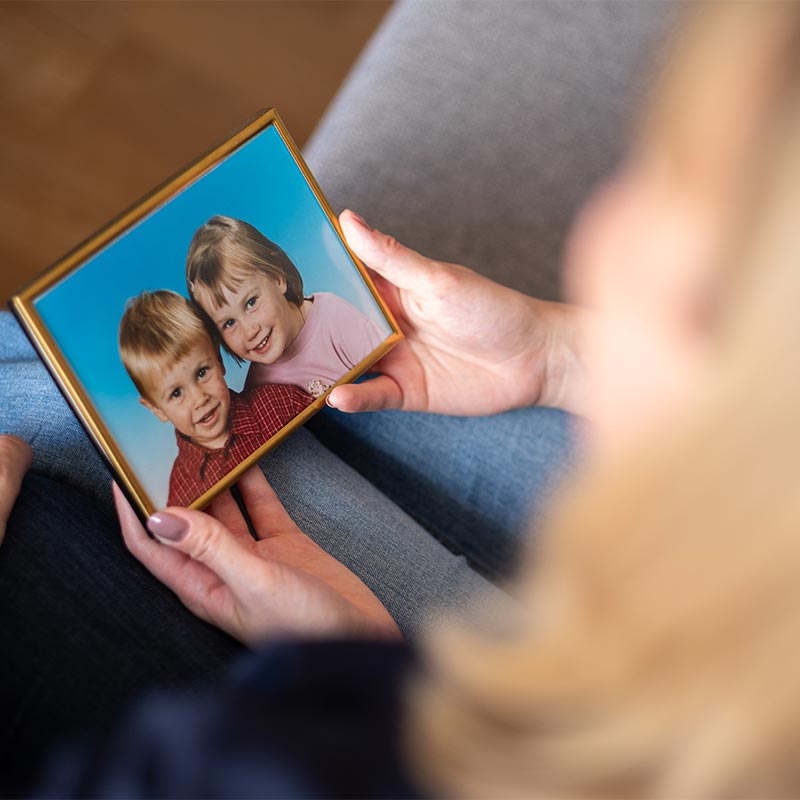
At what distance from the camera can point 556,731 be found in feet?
1.35

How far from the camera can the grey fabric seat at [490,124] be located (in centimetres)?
99

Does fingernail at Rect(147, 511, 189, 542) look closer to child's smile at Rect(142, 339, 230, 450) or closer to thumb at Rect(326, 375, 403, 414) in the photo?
child's smile at Rect(142, 339, 230, 450)

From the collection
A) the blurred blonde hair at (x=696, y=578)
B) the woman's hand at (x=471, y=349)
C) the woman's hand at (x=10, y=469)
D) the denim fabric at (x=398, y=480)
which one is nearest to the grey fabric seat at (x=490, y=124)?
the woman's hand at (x=471, y=349)

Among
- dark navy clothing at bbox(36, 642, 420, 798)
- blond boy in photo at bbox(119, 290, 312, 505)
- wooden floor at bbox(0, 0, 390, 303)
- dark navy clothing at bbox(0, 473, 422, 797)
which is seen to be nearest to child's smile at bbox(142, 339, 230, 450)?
blond boy in photo at bbox(119, 290, 312, 505)

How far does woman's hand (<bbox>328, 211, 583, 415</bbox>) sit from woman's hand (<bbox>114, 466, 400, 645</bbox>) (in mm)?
173

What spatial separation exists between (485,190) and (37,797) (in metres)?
0.79

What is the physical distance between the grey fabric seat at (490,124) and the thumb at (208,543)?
0.46m

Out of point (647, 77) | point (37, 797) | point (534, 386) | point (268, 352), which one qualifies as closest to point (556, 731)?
point (37, 797)

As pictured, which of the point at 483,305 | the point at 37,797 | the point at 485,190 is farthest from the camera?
the point at 485,190

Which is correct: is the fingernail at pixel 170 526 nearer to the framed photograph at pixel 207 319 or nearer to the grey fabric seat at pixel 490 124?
the framed photograph at pixel 207 319

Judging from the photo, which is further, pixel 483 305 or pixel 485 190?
pixel 485 190

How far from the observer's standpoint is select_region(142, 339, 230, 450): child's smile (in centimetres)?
69

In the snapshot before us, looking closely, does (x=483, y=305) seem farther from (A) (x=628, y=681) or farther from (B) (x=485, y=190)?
(A) (x=628, y=681)

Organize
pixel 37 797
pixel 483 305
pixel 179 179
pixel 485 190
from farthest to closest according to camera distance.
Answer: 1. pixel 485 190
2. pixel 483 305
3. pixel 179 179
4. pixel 37 797
